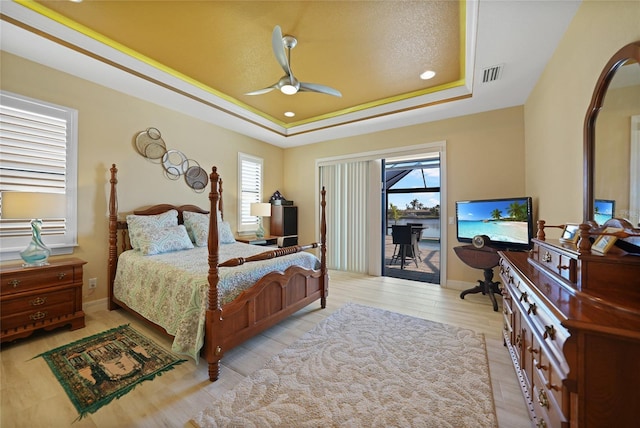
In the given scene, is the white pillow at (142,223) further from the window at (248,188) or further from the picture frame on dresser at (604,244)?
the picture frame on dresser at (604,244)

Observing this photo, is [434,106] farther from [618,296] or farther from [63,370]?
[63,370]

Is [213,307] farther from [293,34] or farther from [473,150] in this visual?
[473,150]

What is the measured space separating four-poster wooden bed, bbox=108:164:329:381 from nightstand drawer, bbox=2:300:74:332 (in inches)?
17.8

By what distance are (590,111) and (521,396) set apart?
192 cm

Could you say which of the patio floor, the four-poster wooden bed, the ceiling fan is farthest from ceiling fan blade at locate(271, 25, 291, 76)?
the patio floor

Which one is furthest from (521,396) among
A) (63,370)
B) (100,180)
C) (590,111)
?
(100,180)

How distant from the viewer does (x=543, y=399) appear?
1088mm

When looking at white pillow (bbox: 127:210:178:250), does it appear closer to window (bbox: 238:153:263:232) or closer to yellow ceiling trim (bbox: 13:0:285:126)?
window (bbox: 238:153:263:232)

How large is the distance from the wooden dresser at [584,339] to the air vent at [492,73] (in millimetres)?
2167

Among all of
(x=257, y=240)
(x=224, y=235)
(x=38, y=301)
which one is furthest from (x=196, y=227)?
(x=38, y=301)

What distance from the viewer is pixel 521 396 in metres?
1.59

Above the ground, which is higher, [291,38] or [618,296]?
[291,38]

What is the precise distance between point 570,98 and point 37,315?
4.95m

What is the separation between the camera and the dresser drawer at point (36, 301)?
6.77 feet
